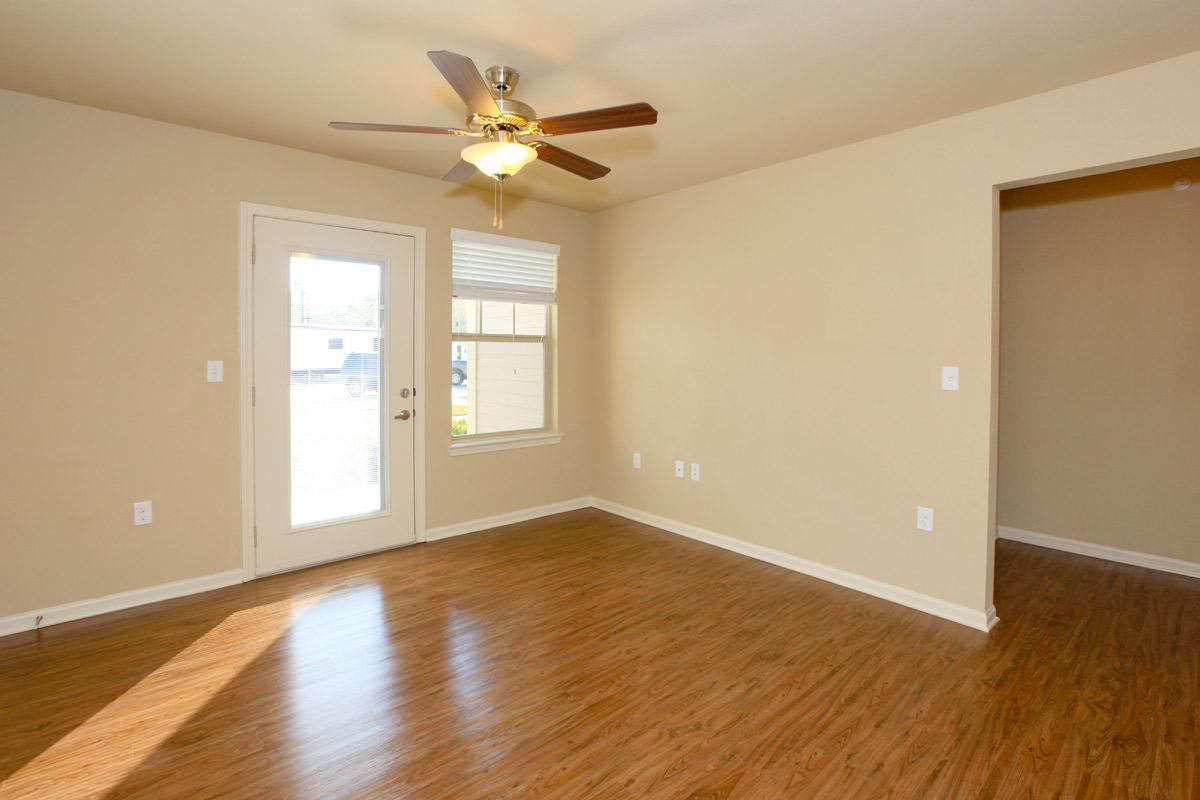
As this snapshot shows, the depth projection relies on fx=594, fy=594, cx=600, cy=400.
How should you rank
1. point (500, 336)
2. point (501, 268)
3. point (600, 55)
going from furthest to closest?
1. point (500, 336)
2. point (501, 268)
3. point (600, 55)

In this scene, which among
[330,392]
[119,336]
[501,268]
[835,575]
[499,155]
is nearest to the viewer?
[499,155]

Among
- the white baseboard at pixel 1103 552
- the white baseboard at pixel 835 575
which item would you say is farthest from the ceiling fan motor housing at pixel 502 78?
the white baseboard at pixel 1103 552

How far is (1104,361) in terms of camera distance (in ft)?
12.8

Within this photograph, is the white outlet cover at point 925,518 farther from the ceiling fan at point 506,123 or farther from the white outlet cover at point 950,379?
the ceiling fan at point 506,123

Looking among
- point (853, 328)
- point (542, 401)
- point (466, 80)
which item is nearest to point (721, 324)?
point (853, 328)

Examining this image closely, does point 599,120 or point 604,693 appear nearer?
point 599,120

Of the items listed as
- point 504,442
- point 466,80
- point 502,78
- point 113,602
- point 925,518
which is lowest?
point 113,602

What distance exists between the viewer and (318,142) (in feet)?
11.2

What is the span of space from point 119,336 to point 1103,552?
19.6 ft

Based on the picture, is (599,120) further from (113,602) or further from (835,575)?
(113,602)

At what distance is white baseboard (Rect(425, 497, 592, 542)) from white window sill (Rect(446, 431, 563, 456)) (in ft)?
1.70

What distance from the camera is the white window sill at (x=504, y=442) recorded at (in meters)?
4.38

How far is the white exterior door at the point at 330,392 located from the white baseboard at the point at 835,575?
74.8 inches

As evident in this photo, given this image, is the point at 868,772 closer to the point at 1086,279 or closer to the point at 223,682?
the point at 223,682
